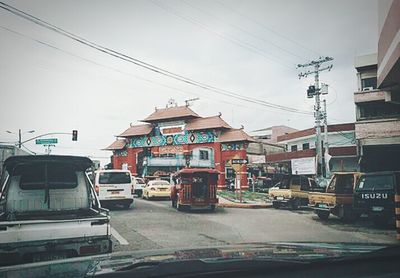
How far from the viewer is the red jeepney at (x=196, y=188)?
15150 mm

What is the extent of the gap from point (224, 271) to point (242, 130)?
33229 millimetres

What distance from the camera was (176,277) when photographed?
192 cm

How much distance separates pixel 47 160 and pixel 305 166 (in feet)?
55.1

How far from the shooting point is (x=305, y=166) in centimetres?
2086

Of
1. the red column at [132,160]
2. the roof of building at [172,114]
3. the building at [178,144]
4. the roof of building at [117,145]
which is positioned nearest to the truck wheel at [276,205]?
the building at [178,144]

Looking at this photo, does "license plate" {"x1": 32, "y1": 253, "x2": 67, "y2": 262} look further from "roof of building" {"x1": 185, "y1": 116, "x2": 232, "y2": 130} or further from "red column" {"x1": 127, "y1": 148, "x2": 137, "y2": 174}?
"red column" {"x1": 127, "y1": 148, "x2": 137, "y2": 174}

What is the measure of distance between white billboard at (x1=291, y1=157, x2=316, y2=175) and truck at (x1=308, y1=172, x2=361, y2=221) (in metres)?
6.82

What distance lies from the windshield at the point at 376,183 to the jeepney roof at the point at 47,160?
8434 millimetres

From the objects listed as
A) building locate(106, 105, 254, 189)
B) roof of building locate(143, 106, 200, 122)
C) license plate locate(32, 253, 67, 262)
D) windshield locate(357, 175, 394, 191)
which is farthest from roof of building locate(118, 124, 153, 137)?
license plate locate(32, 253, 67, 262)

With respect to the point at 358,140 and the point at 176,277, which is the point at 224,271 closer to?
the point at 176,277

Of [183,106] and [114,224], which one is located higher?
[183,106]

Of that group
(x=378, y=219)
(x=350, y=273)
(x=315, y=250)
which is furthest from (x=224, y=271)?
(x=378, y=219)

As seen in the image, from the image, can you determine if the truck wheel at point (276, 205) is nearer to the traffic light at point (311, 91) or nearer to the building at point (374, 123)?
the building at point (374, 123)

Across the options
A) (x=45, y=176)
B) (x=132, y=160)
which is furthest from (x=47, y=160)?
(x=132, y=160)
